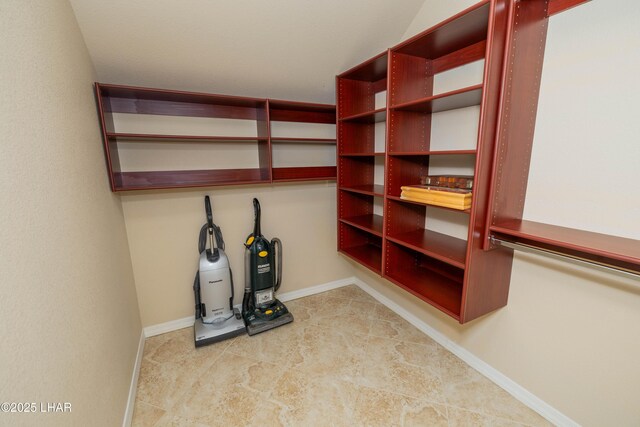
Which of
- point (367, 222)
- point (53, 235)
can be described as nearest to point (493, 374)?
point (367, 222)

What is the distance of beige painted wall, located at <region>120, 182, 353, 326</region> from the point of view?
2207 millimetres

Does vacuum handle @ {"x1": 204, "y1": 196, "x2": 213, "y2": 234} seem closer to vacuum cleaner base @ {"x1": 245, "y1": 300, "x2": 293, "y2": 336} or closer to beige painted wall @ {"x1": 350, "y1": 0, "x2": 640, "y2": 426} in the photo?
vacuum cleaner base @ {"x1": 245, "y1": 300, "x2": 293, "y2": 336}

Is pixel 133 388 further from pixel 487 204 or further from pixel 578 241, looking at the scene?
pixel 578 241

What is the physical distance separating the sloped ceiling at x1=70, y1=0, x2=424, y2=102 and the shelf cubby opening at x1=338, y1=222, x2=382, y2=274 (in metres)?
1.44

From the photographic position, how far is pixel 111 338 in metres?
1.41

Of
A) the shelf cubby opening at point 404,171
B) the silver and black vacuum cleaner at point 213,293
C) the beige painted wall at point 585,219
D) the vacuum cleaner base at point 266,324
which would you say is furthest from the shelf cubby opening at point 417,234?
the silver and black vacuum cleaner at point 213,293

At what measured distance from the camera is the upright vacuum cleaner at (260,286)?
2346 mm

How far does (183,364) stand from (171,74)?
6.91 feet

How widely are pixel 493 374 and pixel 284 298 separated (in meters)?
1.83

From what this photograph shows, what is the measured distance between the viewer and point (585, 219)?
1305mm

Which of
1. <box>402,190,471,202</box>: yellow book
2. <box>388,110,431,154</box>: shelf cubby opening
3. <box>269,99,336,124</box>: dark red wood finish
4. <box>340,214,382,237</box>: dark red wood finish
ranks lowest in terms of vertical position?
<box>340,214,382,237</box>: dark red wood finish

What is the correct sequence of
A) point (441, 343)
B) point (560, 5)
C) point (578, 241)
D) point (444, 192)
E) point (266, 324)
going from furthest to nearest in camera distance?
point (266, 324) < point (441, 343) < point (444, 192) < point (560, 5) < point (578, 241)

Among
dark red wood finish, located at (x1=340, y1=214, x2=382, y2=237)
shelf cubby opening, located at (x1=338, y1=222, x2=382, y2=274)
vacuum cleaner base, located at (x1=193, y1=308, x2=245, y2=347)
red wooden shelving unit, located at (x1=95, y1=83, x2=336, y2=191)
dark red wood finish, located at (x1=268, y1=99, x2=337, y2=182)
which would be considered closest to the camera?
red wooden shelving unit, located at (x1=95, y1=83, x2=336, y2=191)

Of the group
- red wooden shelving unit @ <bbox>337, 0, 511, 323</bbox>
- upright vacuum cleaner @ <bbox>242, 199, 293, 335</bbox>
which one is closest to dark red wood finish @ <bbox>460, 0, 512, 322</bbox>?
red wooden shelving unit @ <bbox>337, 0, 511, 323</bbox>
